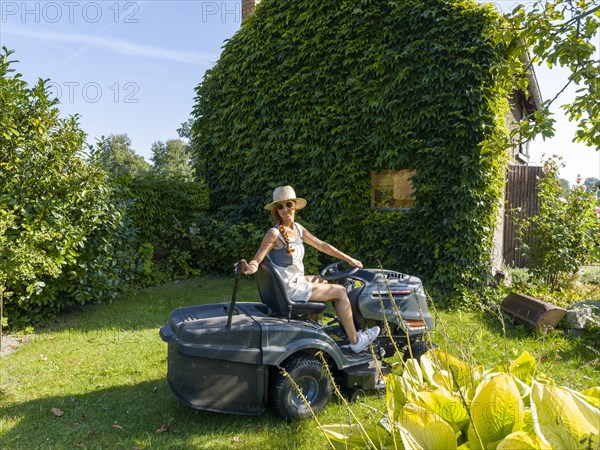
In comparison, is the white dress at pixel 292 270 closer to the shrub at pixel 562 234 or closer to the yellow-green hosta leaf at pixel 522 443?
the yellow-green hosta leaf at pixel 522 443

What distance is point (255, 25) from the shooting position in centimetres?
1088

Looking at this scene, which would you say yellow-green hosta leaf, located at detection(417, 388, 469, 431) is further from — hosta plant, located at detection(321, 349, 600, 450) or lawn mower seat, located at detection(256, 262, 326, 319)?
lawn mower seat, located at detection(256, 262, 326, 319)

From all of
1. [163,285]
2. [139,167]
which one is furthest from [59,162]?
[139,167]

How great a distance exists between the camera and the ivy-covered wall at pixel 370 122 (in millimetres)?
7719

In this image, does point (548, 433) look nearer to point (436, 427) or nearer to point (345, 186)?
point (436, 427)

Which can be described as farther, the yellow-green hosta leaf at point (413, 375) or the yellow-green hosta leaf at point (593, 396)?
the yellow-green hosta leaf at point (413, 375)

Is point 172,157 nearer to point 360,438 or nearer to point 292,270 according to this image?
point 292,270

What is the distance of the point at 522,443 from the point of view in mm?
1049

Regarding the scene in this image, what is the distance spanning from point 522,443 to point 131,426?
341cm

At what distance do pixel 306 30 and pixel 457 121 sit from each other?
3941 mm

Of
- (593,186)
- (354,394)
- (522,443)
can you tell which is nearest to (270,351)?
(354,394)

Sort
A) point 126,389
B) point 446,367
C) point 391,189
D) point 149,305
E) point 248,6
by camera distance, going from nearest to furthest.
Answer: point 446,367
point 126,389
point 149,305
point 391,189
point 248,6

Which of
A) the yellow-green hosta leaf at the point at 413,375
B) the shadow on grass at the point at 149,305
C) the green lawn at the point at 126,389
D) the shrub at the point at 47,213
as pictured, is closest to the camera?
the yellow-green hosta leaf at the point at 413,375

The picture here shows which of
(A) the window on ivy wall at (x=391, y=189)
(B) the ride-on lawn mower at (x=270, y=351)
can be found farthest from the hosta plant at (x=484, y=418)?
(A) the window on ivy wall at (x=391, y=189)
